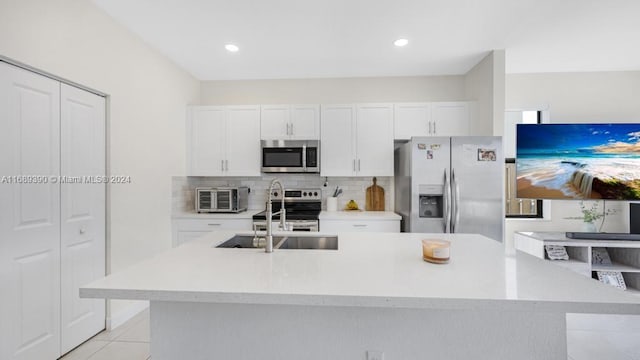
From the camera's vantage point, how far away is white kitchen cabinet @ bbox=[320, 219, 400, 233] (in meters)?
3.38

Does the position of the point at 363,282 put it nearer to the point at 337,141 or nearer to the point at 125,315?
the point at 125,315

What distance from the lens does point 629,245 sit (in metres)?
3.18

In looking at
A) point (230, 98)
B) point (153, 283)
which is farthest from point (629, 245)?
point (230, 98)

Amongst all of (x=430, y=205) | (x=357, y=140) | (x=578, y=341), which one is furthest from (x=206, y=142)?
(x=578, y=341)

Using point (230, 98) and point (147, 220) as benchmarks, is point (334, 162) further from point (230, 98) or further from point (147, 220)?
point (147, 220)

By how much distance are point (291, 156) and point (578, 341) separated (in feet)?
10.4

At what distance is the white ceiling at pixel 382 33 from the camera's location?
2.34 meters

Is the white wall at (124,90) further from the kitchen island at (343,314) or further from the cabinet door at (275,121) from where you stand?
the kitchen island at (343,314)

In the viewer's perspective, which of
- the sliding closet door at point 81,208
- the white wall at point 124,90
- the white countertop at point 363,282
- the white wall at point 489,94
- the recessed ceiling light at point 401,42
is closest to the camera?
the white countertop at point 363,282

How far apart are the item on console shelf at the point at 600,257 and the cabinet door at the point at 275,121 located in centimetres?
384

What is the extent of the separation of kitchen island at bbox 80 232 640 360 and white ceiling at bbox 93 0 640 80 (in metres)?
Answer: 1.97

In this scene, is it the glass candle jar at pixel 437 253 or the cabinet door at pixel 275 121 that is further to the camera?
the cabinet door at pixel 275 121

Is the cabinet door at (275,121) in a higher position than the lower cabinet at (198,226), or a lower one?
higher

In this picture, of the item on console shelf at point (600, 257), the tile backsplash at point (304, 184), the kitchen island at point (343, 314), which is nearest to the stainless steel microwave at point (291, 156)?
the tile backsplash at point (304, 184)
